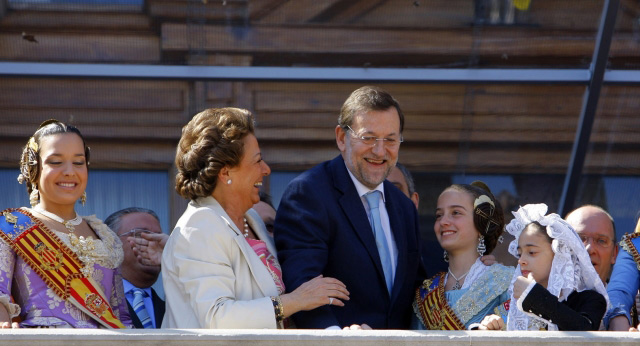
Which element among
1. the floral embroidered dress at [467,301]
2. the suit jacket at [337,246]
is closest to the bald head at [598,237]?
the floral embroidered dress at [467,301]

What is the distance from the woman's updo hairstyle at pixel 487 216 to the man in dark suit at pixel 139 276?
137cm

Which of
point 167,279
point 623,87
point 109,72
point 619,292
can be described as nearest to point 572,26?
point 623,87

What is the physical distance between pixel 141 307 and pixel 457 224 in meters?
1.40

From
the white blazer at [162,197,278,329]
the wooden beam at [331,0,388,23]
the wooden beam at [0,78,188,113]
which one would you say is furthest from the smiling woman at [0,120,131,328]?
the wooden beam at [331,0,388,23]

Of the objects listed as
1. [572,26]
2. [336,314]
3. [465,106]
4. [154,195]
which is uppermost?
[572,26]

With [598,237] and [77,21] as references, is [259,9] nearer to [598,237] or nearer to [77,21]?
[77,21]

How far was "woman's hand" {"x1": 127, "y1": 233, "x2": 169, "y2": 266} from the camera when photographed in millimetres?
4391

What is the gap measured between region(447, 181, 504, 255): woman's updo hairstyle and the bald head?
485mm

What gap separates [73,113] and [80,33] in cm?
43

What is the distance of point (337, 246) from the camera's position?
3785 mm

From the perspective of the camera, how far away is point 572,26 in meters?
5.69

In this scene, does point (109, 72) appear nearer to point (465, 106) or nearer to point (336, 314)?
point (465, 106)

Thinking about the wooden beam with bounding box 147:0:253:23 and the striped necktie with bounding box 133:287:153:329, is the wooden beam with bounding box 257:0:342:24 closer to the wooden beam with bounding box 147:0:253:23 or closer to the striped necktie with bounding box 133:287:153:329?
the wooden beam with bounding box 147:0:253:23

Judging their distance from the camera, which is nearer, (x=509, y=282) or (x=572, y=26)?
(x=509, y=282)
